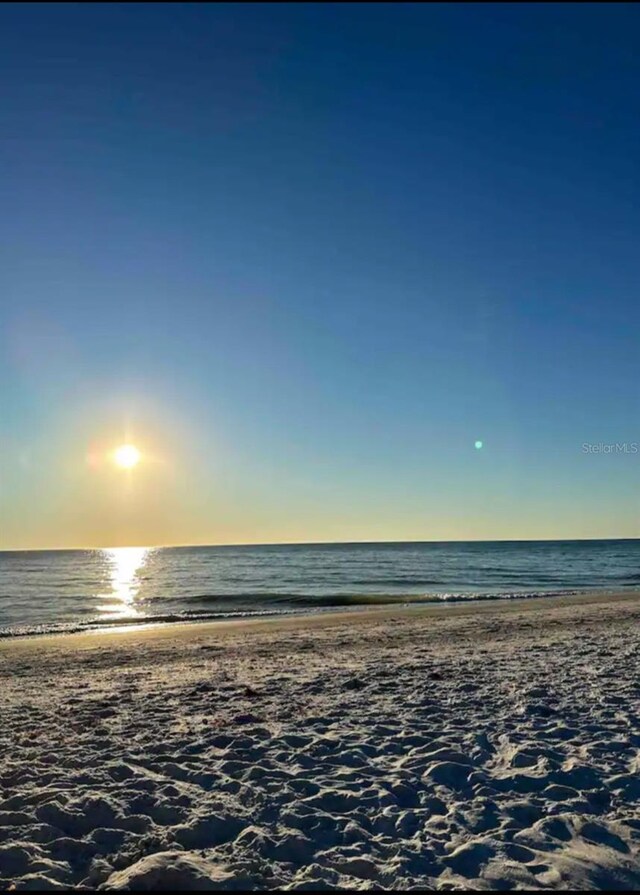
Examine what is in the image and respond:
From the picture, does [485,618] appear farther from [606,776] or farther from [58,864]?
[58,864]

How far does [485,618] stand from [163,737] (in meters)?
15.7

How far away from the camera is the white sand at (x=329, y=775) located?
4645 mm

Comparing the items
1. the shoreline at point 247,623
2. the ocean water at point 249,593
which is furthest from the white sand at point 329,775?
the ocean water at point 249,593

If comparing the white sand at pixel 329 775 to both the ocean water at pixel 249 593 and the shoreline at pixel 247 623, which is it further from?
the ocean water at pixel 249 593

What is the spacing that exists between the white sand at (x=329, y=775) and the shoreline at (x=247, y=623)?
7574mm

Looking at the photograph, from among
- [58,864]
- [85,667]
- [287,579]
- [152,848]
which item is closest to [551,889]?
[152,848]

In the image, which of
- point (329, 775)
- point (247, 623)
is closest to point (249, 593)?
point (247, 623)

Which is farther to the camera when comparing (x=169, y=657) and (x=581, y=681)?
(x=169, y=657)

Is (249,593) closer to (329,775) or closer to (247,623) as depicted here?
(247,623)

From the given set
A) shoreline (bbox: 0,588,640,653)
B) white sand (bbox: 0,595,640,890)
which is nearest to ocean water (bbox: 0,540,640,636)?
shoreline (bbox: 0,588,640,653)

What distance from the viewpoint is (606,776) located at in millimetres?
6055

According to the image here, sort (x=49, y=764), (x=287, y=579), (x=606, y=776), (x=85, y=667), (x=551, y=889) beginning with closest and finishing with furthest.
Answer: (x=551, y=889), (x=606, y=776), (x=49, y=764), (x=85, y=667), (x=287, y=579)

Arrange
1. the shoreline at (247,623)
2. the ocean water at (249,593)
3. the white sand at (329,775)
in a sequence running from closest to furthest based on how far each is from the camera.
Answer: the white sand at (329,775)
the shoreline at (247,623)
the ocean water at (249,593)

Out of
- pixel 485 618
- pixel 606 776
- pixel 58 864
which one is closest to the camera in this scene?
pixel 58 864
